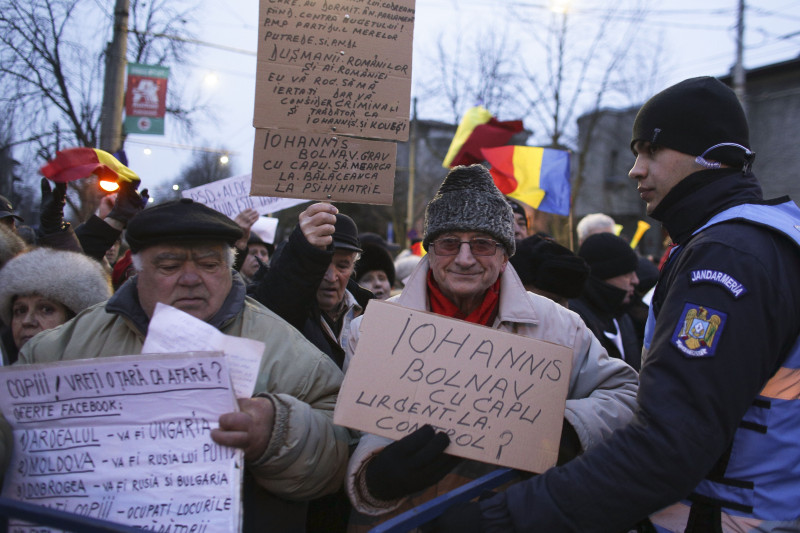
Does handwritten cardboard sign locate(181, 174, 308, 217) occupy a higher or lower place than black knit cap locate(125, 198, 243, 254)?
higher

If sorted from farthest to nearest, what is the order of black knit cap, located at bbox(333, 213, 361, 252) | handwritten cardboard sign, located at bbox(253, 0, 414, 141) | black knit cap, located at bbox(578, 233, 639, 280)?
1. black knit cap, located at bbox(578, 233, 639, 280)
2. black knit cap, located at bbox(333, 213, 361, 252)
3. handwritten cardboard sign, located at bbox(253, 0, 414, 141)

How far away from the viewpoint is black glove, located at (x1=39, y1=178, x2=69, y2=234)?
4066 millimetres

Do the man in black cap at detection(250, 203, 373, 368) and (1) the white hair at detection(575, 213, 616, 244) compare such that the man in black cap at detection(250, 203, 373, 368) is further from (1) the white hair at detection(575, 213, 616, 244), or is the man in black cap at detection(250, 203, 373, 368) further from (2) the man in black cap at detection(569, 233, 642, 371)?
(1) the white hair at detection(575, 213, 616, 244)

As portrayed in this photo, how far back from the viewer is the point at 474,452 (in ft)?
6.22

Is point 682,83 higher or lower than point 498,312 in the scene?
higher

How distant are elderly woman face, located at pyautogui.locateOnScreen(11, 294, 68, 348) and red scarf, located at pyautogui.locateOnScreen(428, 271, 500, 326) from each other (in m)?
1.80

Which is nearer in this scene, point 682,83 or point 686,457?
point 686,457

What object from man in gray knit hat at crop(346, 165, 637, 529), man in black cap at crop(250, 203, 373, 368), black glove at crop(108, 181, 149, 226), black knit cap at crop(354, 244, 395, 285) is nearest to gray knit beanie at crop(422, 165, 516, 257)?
man in gray knit hat at crop(346, 165, 637, 529)

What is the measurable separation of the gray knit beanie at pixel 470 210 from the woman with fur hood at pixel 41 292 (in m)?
1.70

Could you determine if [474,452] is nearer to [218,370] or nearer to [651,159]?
[218,370]

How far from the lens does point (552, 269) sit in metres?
3.65

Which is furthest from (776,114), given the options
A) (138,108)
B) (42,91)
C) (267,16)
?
(267,16)

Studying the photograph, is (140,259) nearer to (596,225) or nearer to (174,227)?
(174,227)

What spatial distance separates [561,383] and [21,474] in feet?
5.63
